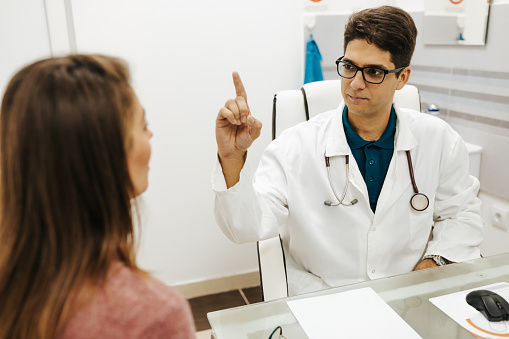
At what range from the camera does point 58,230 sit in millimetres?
650

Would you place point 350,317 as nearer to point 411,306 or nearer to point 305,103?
point 411,306

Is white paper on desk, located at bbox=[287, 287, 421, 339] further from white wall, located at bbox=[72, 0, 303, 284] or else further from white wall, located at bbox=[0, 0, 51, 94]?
white wall, located at bbox=[0, 0, 51, 94]

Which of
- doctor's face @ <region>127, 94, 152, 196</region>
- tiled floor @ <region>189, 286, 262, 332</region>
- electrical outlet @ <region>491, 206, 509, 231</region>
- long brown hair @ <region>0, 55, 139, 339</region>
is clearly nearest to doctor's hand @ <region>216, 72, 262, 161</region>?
doctor's face @ <region>127, 94, 152, 196</region>

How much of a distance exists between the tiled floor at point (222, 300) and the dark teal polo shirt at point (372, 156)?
120 cm

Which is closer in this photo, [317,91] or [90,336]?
[90,336]

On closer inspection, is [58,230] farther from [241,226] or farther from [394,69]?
[394,69]

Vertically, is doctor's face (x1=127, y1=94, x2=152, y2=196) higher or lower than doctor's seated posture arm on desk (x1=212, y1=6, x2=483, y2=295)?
higher

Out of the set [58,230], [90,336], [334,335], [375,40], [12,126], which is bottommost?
[334,335]

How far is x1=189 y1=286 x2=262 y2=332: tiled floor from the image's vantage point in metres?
2.49

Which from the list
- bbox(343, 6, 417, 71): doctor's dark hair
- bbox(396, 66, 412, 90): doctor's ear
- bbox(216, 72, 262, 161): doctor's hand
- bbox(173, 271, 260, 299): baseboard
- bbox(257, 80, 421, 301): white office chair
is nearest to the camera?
bbox(216, 72, 262, 161): doctor's hand

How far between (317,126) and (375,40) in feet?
1.14

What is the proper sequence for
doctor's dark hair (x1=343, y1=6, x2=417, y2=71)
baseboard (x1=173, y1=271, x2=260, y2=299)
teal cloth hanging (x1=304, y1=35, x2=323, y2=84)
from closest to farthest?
doctor's dark hair (x1=343, y1=6, x2=417, y2=71) < teal cloth hanging (x1=304, y1=35, x2=323, y2=84) < baseboard (x1=173, y1=271, x2=260, y2=299)

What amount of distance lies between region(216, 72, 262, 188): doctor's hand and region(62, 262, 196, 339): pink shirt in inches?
25.4

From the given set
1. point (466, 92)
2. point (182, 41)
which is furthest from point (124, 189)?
point (466, 92)
